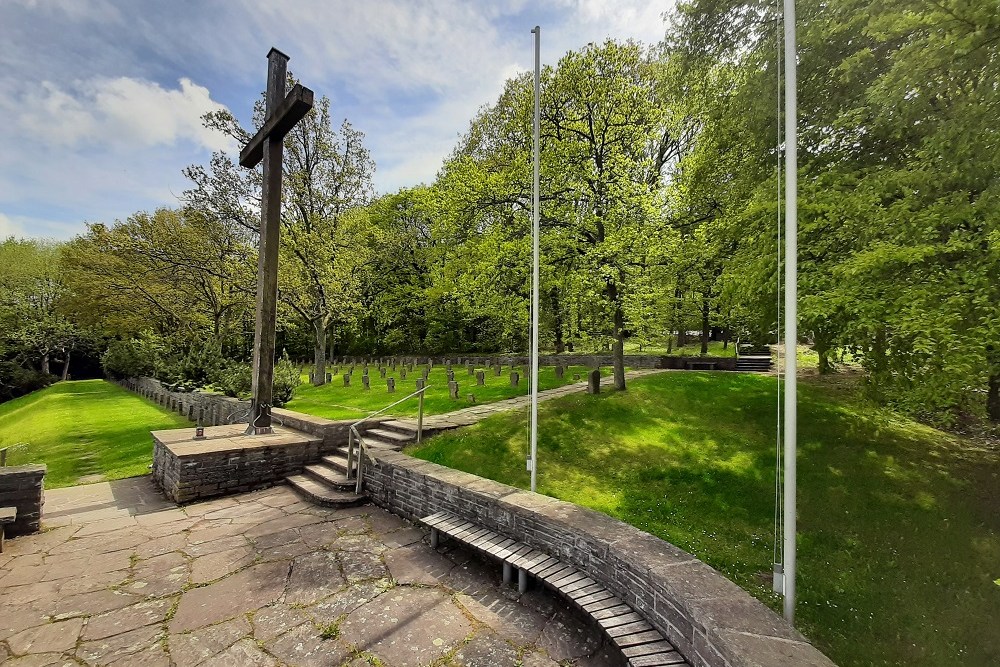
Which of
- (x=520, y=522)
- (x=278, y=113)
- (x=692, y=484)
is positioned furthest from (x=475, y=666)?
(x=278, y=113)

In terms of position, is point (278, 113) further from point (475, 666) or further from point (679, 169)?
point (679, 169)

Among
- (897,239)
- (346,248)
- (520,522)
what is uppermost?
(346,248)

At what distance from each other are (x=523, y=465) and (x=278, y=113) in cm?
856

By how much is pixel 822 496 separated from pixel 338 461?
332 inches

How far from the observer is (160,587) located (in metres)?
4.70

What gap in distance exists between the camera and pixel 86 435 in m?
14.4

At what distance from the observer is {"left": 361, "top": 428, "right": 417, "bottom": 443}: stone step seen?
30.2ft

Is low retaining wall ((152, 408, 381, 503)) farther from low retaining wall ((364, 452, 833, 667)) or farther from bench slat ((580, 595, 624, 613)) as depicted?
bench slat ((580, 595, 624, 613))

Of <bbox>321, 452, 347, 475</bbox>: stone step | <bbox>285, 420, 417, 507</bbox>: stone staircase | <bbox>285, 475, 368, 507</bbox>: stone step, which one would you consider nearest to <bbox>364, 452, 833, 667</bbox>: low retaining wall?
<bbox>285, 475, 368, 507</bbox>: stone step

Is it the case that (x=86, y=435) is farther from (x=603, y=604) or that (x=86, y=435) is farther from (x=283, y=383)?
(x=603, y=604)

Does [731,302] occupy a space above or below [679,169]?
below

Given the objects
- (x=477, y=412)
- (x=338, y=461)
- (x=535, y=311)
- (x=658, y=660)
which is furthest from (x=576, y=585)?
(x=477, y=412)

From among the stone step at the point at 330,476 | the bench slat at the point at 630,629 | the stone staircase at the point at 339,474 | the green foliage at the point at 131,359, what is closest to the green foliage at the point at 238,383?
the stone staircase at the point at 339,474

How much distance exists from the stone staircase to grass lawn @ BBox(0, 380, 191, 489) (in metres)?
4.59
